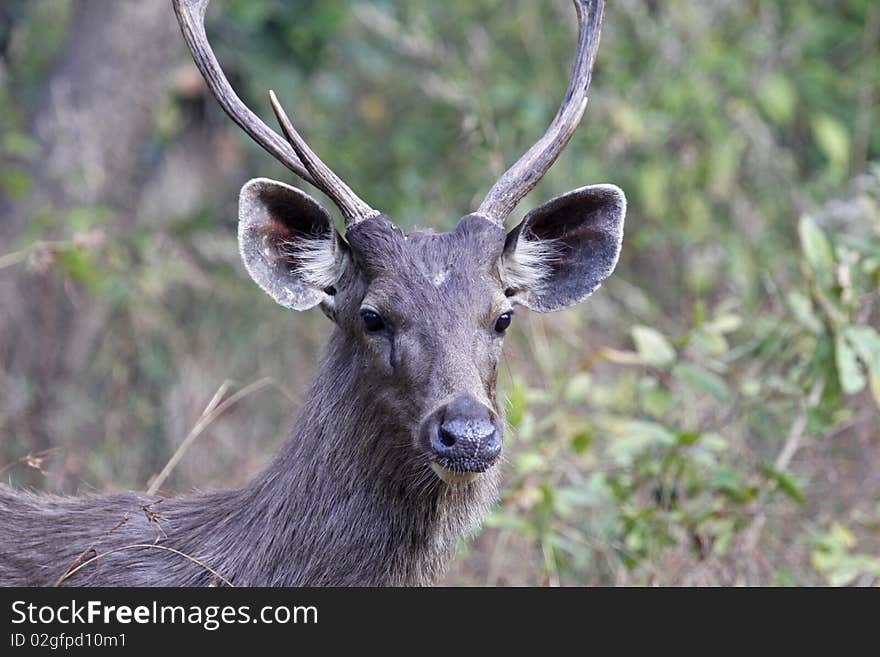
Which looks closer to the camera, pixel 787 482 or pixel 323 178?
pixel 323 178

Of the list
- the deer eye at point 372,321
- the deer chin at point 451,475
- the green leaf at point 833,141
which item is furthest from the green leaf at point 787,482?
the green leaf at point 833,141

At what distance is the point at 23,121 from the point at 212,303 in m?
1.54

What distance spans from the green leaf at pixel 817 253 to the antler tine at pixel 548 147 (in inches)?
48.0

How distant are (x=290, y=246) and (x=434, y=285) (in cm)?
54

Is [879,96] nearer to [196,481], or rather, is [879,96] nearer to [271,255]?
[196,481]

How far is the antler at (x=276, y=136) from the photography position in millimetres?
4133

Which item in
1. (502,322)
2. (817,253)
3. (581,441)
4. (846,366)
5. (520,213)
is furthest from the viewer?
(520,213)

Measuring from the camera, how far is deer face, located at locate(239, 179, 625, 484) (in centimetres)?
381

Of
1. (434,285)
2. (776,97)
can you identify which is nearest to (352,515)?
(434,285)

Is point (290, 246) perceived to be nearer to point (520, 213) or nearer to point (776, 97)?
point (520, 213)

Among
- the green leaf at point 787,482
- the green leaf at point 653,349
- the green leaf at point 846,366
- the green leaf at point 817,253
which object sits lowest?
the green leaf at point 787,482

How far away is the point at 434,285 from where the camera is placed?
404 cm

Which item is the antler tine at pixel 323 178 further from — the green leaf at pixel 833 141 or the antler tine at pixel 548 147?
the green leaf at pixel 833 141

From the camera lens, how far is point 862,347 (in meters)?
5.16
